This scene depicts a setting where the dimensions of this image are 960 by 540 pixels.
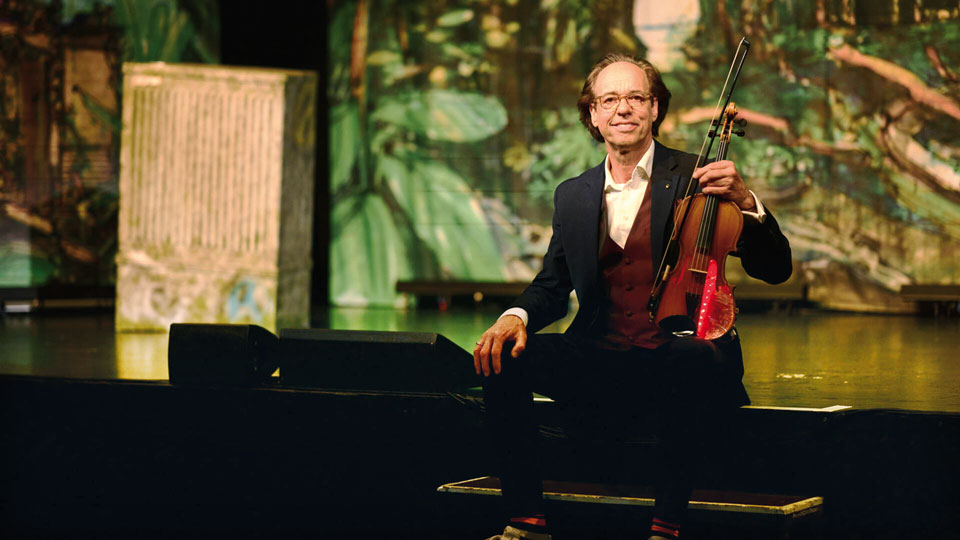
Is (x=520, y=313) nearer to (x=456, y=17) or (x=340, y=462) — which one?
(x=340, y=462)

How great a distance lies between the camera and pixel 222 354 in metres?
3.47

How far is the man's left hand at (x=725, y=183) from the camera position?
102 inches

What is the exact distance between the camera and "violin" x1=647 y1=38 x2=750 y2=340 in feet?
8.66

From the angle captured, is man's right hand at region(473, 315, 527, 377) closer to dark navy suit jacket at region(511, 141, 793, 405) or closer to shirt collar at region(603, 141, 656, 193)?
dark navy suit jacket at region(511, 141, 793, 405)

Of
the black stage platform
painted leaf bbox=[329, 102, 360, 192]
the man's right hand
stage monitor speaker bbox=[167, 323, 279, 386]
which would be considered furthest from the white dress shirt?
painted leaf bbox=[329, 102, 360, 192]

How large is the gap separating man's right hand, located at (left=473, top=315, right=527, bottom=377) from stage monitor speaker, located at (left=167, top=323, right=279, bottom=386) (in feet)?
3.27

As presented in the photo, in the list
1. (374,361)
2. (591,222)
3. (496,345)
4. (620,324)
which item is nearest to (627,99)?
(591,222)

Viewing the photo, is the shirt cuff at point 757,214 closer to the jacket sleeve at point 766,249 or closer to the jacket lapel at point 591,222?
the jacket sleeve at point 766,249

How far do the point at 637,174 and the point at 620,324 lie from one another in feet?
1.30

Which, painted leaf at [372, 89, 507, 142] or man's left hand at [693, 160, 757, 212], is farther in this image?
painted leaf at [372, 89, 507, 142]

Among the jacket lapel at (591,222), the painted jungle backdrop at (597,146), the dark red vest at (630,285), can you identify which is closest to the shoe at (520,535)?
the dark red vest at (630,285)

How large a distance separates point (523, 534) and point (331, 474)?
94 centimetres

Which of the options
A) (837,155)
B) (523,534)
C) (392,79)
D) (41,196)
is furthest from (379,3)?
(523,534)

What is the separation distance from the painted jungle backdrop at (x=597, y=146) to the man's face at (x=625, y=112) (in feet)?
16.7
